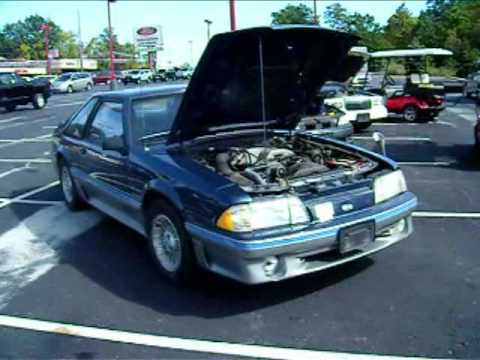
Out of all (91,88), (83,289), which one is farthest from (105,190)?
(91,88)

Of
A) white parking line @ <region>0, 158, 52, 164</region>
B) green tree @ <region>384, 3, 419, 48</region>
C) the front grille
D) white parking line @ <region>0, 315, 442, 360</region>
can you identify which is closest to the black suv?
white parking line @ <region>0, 158, 52, 164</region>

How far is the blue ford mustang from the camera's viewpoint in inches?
148

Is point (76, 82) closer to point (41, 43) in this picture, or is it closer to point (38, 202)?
point (38, 202)

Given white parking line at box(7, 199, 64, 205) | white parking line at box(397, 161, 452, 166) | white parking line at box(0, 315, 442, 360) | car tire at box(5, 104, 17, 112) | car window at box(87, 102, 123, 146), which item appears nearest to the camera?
white parking line at box(0, 315, 442, 360)

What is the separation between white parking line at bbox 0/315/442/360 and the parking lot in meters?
0.01

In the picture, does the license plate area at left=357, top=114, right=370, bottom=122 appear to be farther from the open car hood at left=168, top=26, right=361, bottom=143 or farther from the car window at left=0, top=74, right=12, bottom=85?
the car window at left=0, top=74, right=12, bottom=85

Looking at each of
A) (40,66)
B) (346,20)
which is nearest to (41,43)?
(40,66)

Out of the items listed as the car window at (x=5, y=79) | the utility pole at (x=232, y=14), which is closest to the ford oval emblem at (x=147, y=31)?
the car window at (x=5, y=79)

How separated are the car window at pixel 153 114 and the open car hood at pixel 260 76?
412 mm

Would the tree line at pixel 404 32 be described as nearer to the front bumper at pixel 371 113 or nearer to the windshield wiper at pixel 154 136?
the front bumper at pixel 371 113

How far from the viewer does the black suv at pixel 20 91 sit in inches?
928

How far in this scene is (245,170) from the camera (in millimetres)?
4430

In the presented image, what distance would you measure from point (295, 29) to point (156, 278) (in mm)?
2319

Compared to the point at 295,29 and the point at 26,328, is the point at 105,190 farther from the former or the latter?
the point at 295,29
